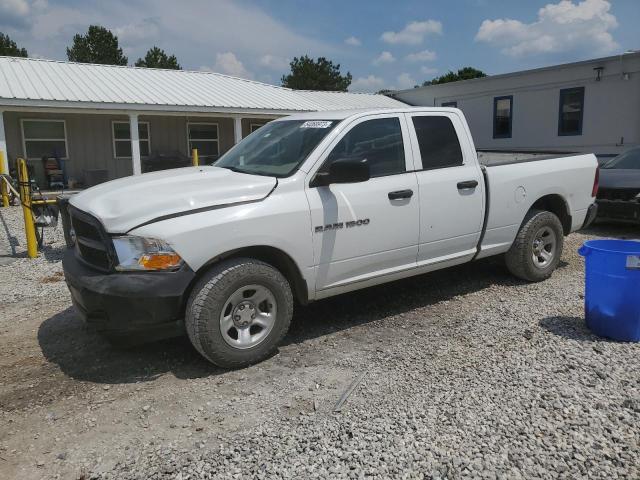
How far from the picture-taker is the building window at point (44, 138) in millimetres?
16953

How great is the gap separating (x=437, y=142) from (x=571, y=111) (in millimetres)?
15034

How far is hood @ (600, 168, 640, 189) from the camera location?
859cm

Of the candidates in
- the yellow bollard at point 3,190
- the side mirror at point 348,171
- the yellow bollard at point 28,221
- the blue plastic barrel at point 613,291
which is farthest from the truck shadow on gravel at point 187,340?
the yellow bollard at point 3,190

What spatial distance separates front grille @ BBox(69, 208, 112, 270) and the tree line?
155 ft

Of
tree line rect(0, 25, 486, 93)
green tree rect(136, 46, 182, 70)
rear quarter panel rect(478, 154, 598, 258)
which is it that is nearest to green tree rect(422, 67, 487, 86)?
tree line rect(0, 25, 486, 93)

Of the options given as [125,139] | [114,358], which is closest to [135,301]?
[114,358]

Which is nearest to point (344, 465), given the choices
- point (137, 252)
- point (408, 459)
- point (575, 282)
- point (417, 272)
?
point (408, 459)

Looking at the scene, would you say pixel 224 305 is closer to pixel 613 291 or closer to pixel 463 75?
pixel 613 291

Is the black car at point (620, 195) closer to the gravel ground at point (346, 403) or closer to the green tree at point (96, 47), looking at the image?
the gravel ground at point (346, 403)

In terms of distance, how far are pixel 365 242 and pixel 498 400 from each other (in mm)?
1645

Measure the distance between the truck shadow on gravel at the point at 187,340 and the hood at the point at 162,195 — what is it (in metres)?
→ 1.04

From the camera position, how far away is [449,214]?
4949mm

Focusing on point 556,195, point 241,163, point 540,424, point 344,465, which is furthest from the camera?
point 556,195

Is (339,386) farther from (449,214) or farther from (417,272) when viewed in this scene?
(449,214)
